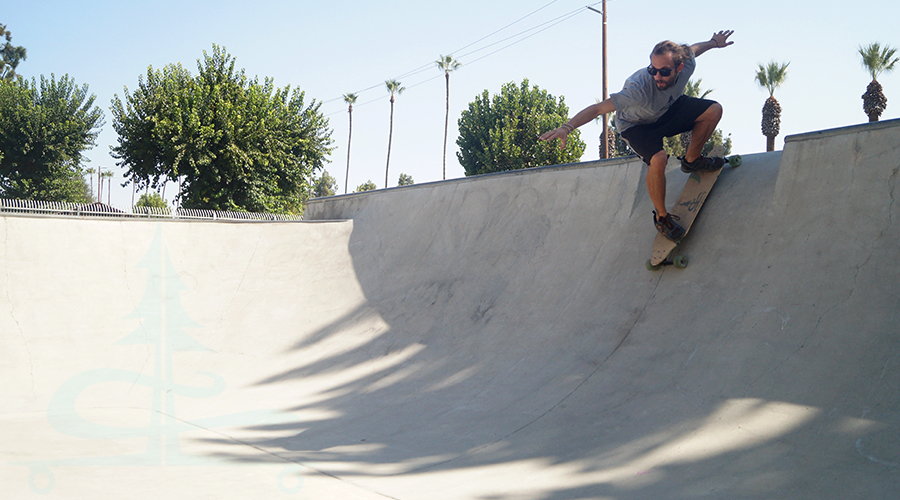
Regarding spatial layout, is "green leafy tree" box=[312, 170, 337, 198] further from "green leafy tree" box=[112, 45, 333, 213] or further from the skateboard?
the skateboard

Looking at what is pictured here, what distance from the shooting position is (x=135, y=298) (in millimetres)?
8812

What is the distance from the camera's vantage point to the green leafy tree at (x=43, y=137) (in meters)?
Answer: 26.0

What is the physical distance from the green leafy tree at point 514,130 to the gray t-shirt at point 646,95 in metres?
27.1

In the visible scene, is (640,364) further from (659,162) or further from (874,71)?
(874,71)

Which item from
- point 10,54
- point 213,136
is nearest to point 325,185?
point 10,54

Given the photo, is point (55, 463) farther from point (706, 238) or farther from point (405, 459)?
point (706, 238)

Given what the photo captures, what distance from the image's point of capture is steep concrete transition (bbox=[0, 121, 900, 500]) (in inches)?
140

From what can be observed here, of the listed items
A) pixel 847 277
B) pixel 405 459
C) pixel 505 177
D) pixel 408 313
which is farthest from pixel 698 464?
pixel 505 177

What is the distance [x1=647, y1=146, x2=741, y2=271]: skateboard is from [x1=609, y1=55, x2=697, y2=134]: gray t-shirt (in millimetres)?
1007

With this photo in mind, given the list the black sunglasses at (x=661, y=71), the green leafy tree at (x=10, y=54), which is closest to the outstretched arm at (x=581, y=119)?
the black sunglasses at (x=661, y=71)

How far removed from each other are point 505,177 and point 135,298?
6234mm

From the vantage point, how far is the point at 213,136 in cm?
2092

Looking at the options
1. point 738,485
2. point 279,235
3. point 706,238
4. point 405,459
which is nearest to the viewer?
point 738,485

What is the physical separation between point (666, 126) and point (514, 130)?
28517mm
